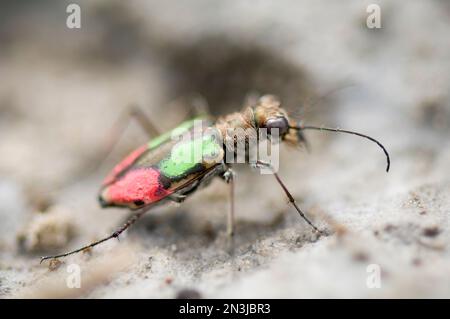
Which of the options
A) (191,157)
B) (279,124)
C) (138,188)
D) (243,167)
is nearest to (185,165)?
(191,157)

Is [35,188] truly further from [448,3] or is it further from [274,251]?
[448,3]

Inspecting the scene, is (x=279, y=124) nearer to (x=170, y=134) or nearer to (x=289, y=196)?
(x=289, y=196)

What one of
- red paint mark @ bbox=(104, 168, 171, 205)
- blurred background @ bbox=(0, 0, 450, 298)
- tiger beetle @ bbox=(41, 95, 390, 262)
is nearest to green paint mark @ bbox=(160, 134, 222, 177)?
tiger beetle @ bbox=(41, 95, 390, 262)

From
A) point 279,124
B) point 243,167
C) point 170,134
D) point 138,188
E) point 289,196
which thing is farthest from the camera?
point 243,167

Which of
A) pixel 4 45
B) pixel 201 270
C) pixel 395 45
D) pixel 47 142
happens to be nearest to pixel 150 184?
pixel 201 270

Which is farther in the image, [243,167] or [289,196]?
[243,167]

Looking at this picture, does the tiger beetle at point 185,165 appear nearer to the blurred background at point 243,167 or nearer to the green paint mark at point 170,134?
the green paint mark at point 170,134

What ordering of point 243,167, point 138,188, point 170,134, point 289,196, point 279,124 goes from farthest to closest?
point 243,167
point 170,134
point 279,124
point 138,188
point 289,196

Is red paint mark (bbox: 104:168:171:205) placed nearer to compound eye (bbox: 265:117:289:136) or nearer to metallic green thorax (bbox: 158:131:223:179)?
metallic green thorax (bbox: 158:131:223:179)
